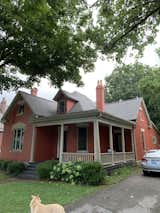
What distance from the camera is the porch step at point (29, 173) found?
1122 centimetres

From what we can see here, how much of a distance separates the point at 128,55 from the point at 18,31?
248 inches

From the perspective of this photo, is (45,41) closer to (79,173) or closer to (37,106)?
(37,106)

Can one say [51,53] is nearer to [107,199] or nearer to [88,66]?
[88,66]

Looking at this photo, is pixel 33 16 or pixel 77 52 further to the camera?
pixel 77 52

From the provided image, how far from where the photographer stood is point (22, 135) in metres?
14.9

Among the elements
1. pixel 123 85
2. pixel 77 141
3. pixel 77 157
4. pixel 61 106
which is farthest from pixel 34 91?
pixel 123 85

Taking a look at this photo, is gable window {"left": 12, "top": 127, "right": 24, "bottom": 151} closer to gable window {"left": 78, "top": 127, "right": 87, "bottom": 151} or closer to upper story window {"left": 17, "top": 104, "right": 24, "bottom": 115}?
upper story window {"left": 17, "top": 104, "right": 24, "bottom": 115}

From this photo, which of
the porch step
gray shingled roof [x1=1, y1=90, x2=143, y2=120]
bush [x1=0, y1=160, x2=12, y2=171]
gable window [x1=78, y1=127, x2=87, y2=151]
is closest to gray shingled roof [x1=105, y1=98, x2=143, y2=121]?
gray shingled roof [x1=1, y1=90, x2=143, y2=120]

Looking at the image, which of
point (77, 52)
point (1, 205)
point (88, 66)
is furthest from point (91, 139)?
point (1, 205)

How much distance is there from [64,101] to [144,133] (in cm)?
916

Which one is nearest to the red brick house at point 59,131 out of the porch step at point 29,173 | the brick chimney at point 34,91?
the porch step at point 29,173

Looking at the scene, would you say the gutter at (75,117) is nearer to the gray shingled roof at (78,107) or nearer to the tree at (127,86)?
the gray shingled roof at (78,107)

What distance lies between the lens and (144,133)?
1855 centimetres

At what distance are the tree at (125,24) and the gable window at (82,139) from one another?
21.9 ft
